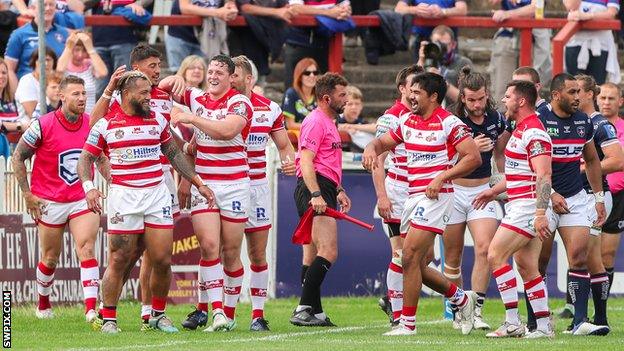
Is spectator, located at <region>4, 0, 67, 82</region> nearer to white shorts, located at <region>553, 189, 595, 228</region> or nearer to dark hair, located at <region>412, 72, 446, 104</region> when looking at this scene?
dark hair, located at <region>412, 72, 446, 104</region>

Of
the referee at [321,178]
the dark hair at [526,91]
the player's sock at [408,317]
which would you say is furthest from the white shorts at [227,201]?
the dark hair at [526,91]

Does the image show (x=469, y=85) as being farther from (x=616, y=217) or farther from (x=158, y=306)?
(x=158, y=306)

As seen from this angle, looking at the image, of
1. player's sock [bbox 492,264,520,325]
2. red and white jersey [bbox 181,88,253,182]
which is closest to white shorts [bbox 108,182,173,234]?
red and white jersey [bbox 181,88,253,182]

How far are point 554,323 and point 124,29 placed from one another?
6602 mm

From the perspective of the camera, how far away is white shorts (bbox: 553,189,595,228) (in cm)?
1480

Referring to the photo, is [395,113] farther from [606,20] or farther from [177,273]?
[606,20]

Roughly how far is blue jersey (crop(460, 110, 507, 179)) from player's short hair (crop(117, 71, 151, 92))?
3.16m

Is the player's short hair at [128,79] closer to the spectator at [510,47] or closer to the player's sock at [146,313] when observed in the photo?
the player's sock at [146,313]

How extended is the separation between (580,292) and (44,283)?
5.20 m

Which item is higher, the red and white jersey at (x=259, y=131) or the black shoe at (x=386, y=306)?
the red and white jersey at (x=259, y=131)

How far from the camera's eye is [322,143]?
621 inches

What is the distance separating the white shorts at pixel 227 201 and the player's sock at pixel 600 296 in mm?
3300

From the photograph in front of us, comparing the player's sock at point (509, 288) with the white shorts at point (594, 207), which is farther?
the white shorts at point (594, 207)

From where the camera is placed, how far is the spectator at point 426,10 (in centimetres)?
2053
